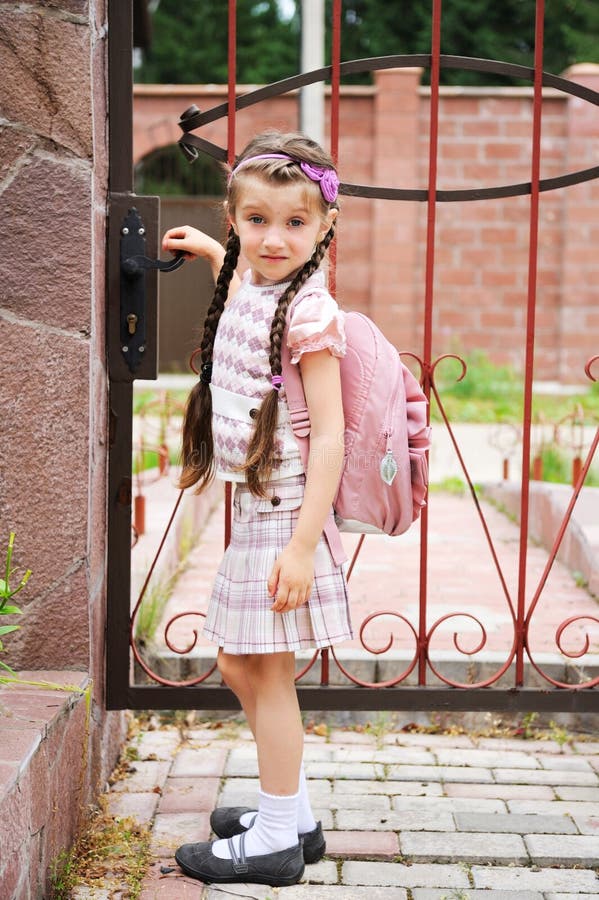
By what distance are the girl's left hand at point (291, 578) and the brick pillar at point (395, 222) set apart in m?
9.87

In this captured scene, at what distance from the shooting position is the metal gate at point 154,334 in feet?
8.56

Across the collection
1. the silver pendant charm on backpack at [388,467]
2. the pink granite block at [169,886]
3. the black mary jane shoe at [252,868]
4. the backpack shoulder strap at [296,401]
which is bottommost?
the pink granite block at [169,886]

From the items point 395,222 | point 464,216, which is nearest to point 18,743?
point 395,222

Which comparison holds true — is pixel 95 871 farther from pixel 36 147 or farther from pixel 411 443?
pixel 36 147

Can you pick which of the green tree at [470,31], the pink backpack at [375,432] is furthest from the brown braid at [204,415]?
the green tree at [470,31]

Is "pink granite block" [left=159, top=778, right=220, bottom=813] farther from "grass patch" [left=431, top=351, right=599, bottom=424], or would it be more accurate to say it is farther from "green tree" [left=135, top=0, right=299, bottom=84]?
"green tree" [left=135, top=0, right=299, bottom=84]

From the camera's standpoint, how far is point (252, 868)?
91.5 inches

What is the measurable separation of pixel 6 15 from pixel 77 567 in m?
1.17

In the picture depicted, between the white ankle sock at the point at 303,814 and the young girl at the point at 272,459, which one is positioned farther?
the white ankle sock at the point at 303,814

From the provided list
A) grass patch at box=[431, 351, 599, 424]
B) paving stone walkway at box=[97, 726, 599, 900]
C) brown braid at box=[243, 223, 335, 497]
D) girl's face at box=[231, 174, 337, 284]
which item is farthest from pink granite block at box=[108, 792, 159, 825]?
grass patch at box=[431, 351, 599, 424]

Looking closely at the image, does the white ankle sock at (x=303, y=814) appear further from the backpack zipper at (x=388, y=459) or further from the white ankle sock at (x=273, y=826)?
the backpack zipper at (x=388, y=459)

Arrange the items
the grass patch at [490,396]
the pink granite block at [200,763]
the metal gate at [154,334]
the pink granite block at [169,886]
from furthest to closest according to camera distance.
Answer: the grass patch at [490,396] → the pink granite block at [200,763] → the metal gate at [154,334] → the pink granite block at [169,886]

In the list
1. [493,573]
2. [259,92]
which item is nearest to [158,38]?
[493,573]

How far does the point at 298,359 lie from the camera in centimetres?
216
